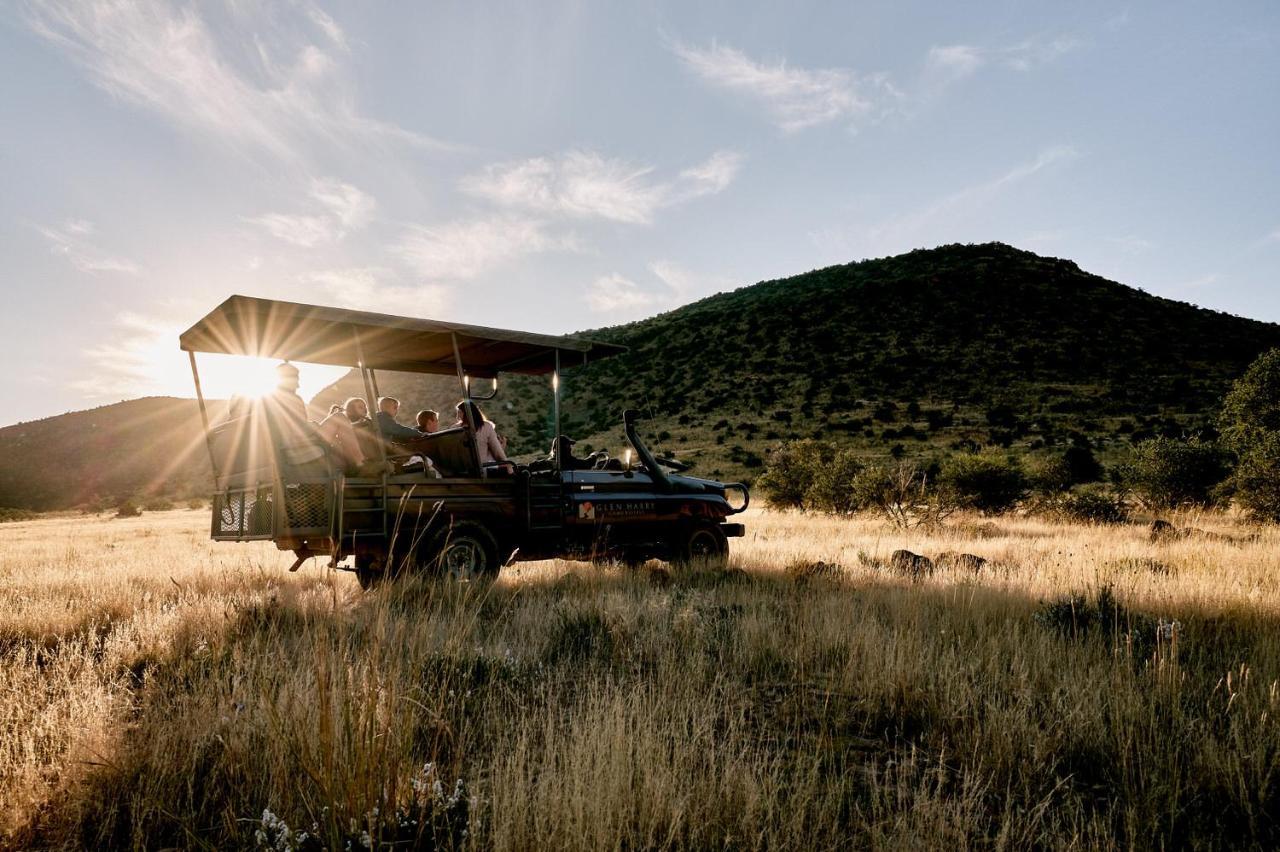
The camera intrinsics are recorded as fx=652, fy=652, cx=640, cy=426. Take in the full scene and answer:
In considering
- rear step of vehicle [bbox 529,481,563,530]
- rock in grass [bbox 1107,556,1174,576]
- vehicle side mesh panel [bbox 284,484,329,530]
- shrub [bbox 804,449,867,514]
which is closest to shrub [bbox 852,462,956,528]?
shrub [bbox 804,449,867,514]

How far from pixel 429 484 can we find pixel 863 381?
1589 inches

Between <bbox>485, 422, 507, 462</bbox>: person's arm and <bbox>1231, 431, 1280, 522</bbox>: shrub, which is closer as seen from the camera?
<bbox>485, 422, 507, 462</bbox>: person's arm

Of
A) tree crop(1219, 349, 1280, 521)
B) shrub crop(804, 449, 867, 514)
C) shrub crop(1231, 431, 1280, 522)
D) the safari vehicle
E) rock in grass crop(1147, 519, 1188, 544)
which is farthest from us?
shrub crop(804, 449, 867, 514)

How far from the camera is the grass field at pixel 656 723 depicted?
8.07ft

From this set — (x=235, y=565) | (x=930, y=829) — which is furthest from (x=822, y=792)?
(x=235, y=565)

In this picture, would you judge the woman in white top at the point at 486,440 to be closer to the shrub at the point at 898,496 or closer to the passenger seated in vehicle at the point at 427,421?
the passenger seated in vehicle at the point at 427,421

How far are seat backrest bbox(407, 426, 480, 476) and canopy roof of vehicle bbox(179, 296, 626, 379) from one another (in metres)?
1.11

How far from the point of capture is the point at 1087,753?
10.7ft

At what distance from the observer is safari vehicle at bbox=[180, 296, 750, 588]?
660 centimetres

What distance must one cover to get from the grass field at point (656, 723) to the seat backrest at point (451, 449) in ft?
5.94

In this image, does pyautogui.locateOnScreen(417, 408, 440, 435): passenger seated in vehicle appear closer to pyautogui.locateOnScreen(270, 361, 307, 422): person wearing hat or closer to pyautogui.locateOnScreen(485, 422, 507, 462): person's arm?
pyautogui.locateOnScreen(485, 422, 507, 462): person's arm

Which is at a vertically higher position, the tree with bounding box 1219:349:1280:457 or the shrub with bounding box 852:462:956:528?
the tree with bounding box 1219:349:1280:457

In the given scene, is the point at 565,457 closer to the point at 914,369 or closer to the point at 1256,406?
the point at 1256,406

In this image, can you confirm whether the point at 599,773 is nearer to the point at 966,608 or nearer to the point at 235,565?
the point at 966,608
